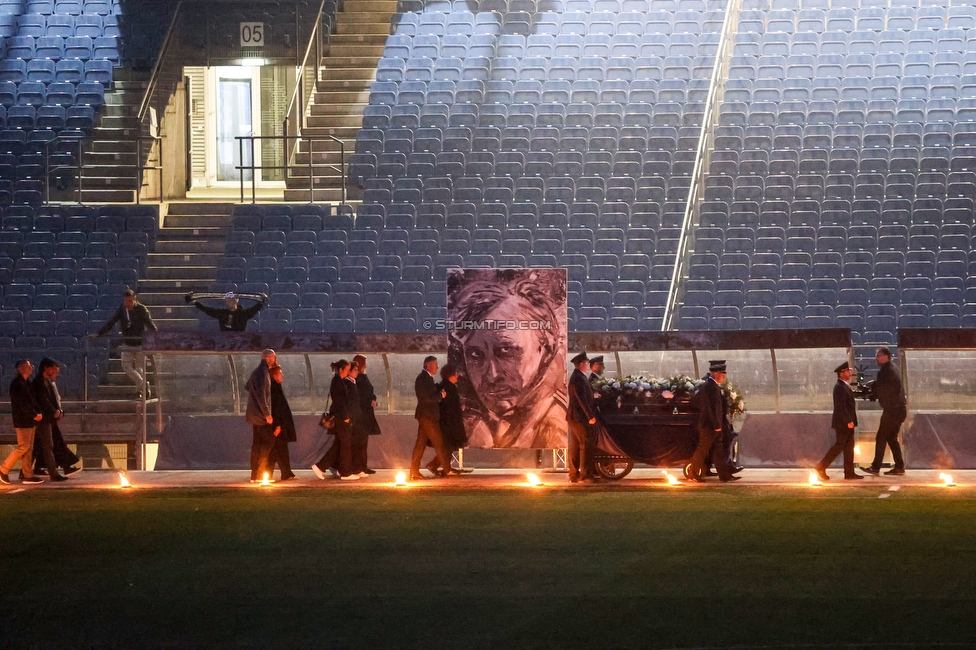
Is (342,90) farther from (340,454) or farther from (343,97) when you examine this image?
(340,454)

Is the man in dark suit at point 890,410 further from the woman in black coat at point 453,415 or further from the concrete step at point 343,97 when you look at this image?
the concrete step at point 343,97

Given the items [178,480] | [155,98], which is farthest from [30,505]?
[155,98]

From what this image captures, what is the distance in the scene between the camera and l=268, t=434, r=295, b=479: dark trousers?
1639 cm

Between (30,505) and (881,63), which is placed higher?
(881,63)

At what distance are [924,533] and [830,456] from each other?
15.5 feet

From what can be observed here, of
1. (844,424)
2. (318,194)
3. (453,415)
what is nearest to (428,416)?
(453,415)

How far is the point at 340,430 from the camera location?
16.5 meters

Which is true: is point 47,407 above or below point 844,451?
above


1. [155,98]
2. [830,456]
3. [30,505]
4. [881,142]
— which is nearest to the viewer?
[30,505]

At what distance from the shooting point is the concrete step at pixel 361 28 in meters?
28.2

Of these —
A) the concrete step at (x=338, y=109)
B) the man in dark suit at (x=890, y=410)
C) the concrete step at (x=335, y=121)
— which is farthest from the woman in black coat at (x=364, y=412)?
the concrete step at (x=338, y=109)

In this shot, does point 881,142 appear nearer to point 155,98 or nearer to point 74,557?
point 155,98

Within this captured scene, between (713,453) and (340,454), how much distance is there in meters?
4.77

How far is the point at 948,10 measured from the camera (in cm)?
2728
